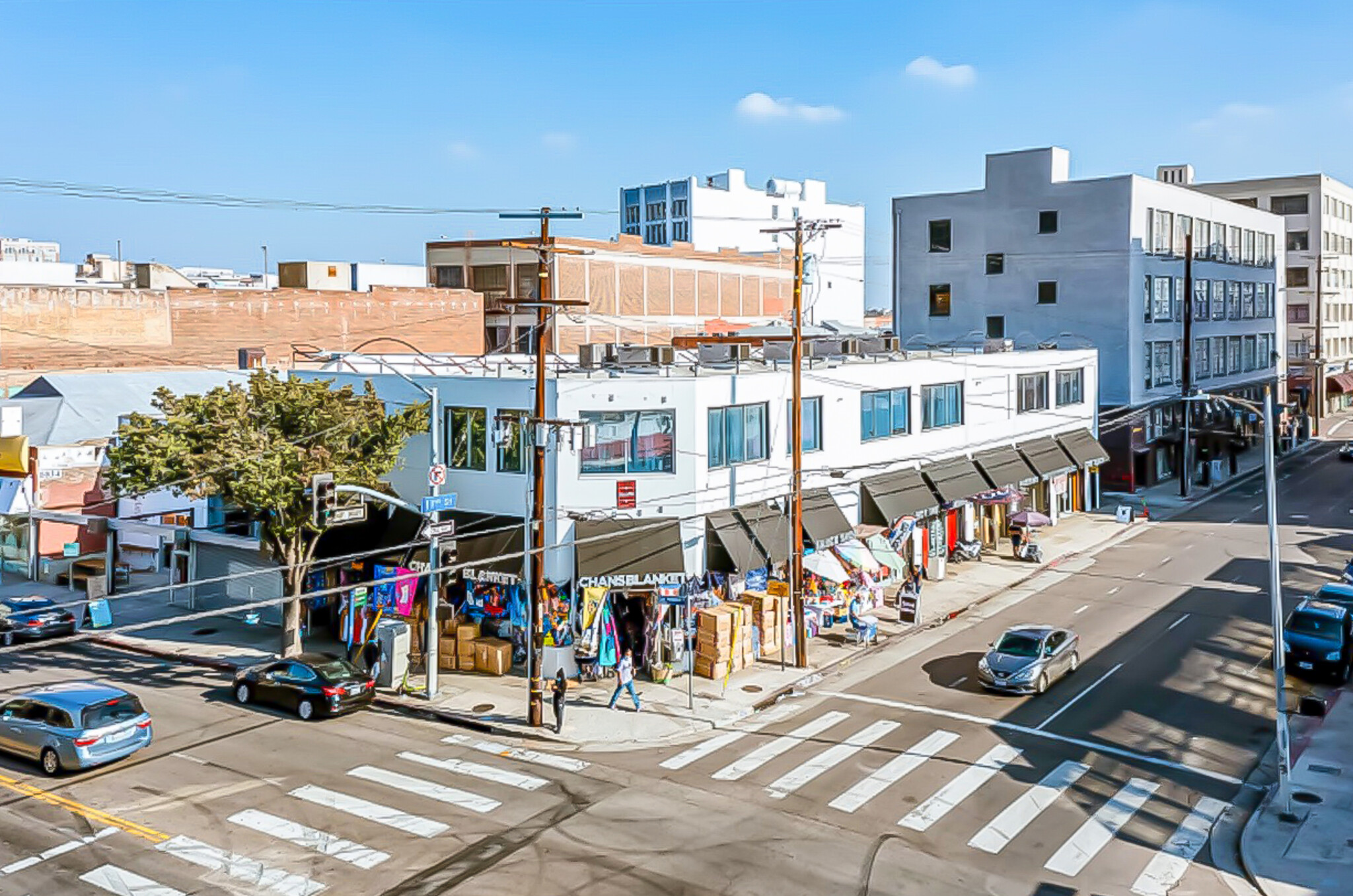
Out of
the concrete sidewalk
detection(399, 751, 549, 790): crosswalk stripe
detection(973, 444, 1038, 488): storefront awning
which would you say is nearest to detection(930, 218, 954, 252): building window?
detection(973, 444, 1038, 488): storefront awning

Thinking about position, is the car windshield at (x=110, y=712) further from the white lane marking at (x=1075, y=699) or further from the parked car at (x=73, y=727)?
the white lane marking at (x=1075, y=699)

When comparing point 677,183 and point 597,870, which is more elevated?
point 677,183

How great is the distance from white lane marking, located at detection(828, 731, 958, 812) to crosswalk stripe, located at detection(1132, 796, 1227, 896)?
15.4 feet

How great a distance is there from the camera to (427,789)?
68.0ft

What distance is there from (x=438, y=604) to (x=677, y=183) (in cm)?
11925

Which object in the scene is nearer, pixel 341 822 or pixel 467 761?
pixel 341 822

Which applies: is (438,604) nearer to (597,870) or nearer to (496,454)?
(496,454)

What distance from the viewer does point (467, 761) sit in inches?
890

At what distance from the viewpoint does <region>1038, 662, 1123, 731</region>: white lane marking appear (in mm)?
24719

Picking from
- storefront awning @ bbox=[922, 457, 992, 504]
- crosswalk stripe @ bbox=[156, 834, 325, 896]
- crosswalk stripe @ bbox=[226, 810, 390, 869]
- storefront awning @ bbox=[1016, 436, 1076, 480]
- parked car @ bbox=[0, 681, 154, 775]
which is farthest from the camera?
storefront awning @ bbox=[1016, 436, 1076, 480]

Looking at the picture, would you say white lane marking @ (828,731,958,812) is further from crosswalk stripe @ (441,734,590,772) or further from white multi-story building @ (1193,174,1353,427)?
white multi-story building @ (1193,174,1353,427)

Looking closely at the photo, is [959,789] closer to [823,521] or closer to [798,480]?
[798,480]

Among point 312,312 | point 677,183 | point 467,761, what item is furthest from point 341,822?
point 677,183

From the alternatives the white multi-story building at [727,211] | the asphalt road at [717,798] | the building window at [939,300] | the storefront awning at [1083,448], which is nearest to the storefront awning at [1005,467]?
the storefront awning at [1083,448]
